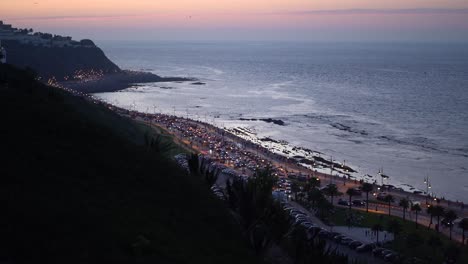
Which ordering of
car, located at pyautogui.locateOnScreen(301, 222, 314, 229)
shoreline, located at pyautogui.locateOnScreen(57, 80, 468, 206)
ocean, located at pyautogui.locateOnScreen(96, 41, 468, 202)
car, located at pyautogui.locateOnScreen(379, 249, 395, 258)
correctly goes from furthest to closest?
ocean, located at pyautogui.locateOnScreen(96, 41, 468, 202), shoreline, located at pyautogui.locateOnScreen(57, 80, 468, 206), car, located at pyautogui.locateOnScreen(301, 222, 314, 229), car, located at pyautogui.locateOnScreen(379, 249, 395, 258)

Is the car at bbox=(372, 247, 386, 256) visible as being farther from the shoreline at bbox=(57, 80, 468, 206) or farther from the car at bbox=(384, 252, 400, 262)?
the shoreline at bbox=(57, 80, 468, 206)

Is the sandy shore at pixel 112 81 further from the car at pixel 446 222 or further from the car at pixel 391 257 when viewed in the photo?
the car at pixel 391 257

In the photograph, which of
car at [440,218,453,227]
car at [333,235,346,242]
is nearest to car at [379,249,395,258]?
car at [333,235,346,242]

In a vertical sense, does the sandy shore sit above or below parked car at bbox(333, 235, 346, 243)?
above

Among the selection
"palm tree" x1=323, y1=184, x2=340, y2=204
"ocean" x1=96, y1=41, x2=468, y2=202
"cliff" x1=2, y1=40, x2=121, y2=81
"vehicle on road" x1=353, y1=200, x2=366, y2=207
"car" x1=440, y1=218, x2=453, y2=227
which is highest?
"cliff" x1=2, y1=40, x2=121, y2=81

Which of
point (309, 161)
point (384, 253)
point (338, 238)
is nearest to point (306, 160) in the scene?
point (309, 161)

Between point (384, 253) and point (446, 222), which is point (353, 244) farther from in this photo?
point (446, 222)

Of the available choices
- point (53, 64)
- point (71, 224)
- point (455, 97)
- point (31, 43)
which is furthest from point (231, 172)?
point (31, 43)
